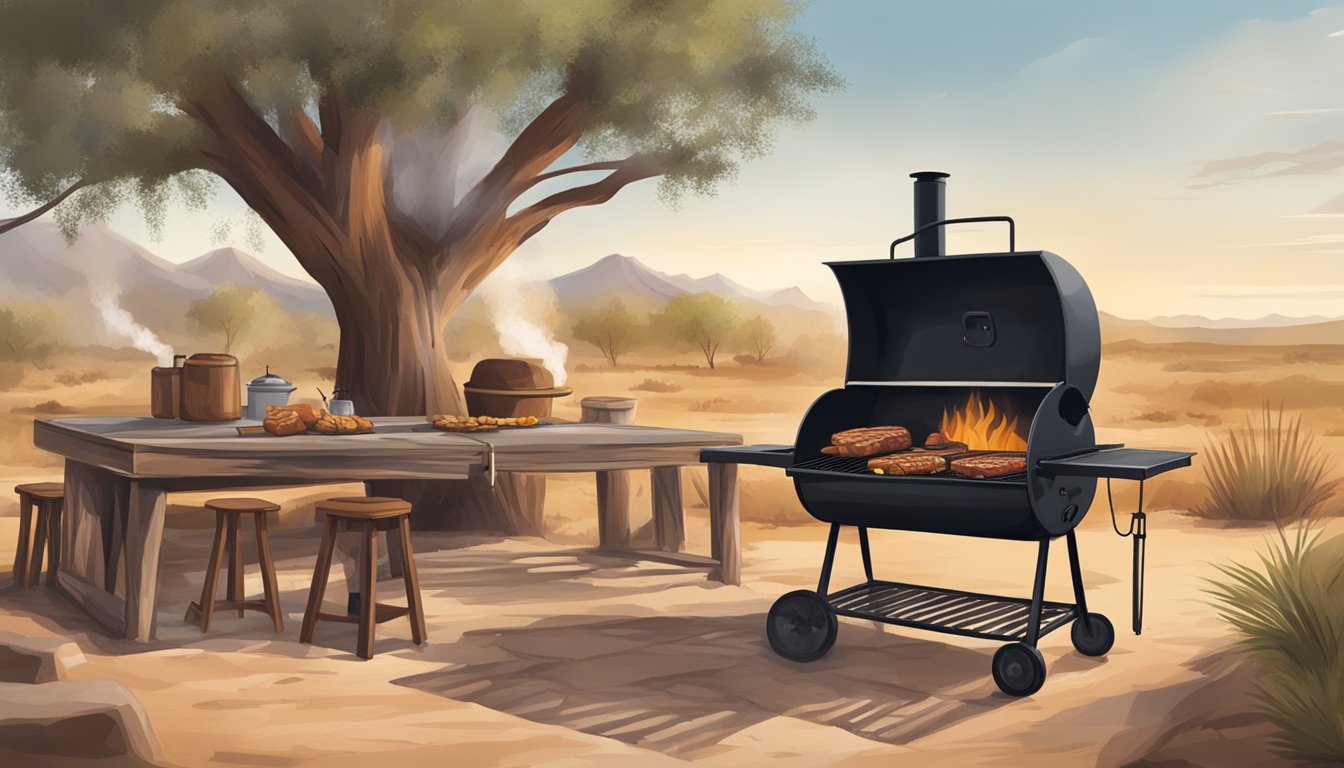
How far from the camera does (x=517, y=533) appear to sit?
8492mm

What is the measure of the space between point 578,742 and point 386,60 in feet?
16.0

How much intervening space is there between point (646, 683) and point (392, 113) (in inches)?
169

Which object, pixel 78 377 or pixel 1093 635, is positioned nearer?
pixel 1093 635

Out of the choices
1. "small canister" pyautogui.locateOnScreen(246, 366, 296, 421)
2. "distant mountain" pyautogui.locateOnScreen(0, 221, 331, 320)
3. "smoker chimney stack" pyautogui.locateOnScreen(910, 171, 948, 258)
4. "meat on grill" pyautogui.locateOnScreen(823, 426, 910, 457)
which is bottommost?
"meat on grill" pyautogui.locateOnScreen(823, 426, 910, 457)

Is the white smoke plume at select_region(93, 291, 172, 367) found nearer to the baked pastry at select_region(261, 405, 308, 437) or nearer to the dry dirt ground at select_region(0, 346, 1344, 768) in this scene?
the dry dirt ground at select_region(0, 346, 1344, 768)

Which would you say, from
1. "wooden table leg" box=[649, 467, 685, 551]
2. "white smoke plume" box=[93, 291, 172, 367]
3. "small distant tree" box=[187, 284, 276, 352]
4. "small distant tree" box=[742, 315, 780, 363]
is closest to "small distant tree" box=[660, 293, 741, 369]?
"small distant tree" box=[742, 315, 780, 363]

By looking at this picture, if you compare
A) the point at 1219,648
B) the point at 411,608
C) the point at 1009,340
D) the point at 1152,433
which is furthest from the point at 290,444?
the point at 1152,433

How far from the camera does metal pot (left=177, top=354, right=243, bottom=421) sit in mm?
6316

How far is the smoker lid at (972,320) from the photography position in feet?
16.4

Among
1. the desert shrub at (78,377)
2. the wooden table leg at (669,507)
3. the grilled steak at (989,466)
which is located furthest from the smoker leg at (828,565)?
the desert shrub at (78,377)

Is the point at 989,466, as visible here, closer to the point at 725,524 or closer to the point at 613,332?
the point at 725,524

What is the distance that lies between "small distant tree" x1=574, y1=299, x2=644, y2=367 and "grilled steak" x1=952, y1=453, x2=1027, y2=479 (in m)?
35.8

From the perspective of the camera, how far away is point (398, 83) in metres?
7.69

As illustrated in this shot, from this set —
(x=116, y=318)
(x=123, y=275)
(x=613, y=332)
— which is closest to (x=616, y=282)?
(x=123, y=275)
